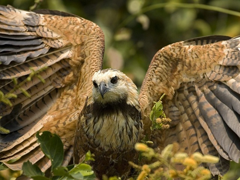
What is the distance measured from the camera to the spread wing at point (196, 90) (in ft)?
17.0

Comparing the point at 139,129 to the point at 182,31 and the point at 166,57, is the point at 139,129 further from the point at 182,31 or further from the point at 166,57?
the point at 182,31

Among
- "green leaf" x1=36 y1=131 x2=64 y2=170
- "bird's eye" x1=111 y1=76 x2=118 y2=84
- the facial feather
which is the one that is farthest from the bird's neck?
"green leaf" x1=36 y1=131 x2=64 y2=170

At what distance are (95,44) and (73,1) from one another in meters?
2.59

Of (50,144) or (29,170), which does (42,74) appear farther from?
(29,170)

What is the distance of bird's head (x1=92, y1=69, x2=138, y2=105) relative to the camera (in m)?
4.36

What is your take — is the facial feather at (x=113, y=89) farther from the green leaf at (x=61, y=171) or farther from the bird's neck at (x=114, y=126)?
the green leaf at (x=61, y=171)

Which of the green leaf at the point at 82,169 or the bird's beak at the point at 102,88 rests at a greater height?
the bird's beak at the point at 102,88

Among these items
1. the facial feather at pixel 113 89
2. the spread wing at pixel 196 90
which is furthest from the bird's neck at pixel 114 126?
the spread wing at pixel 196 90

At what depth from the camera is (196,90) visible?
5289 millimetres

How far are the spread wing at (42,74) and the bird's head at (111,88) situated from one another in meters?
0.87

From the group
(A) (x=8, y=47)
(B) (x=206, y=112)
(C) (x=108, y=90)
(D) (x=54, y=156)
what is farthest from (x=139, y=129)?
(A) (x=8, y=47)

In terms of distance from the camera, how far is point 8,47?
538 centimetres

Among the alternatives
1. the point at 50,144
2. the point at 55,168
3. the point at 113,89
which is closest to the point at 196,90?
the point at 113,89

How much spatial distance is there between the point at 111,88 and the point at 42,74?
1.29m
